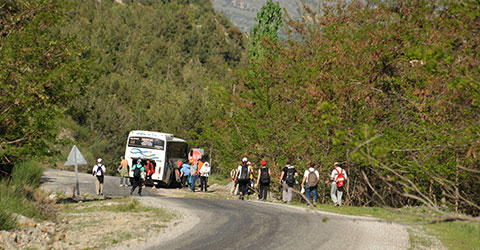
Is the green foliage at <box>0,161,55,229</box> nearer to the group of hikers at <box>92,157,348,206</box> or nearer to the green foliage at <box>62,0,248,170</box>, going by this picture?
the group of hikers at <box>92,157,348,206</box>

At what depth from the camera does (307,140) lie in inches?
1022

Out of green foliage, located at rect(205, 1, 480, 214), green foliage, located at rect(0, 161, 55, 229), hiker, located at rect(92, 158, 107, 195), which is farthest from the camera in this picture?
hiker, located at rect(92, 158, 107, 195)

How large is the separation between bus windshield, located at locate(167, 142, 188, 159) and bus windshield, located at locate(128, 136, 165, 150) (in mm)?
1043

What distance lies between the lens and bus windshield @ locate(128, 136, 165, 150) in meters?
34.7

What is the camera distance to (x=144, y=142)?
34.8 m

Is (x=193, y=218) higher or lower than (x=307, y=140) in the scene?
lower

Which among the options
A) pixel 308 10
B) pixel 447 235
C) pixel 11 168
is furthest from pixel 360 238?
pixel 308 10

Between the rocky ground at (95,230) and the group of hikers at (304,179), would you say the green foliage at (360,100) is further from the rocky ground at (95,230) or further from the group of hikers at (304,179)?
the rocky ground at (95,230)

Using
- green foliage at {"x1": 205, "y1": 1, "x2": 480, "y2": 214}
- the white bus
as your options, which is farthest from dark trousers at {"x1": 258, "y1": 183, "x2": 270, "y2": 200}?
the white bus

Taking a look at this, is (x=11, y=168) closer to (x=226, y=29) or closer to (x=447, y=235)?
(x=447, y=235)

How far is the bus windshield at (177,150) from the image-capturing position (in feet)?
119

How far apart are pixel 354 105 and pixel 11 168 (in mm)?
15259

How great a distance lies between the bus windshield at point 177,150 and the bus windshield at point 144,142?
1043mm

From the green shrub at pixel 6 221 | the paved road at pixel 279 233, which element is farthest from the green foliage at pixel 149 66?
the paved road at pixel 279 233
